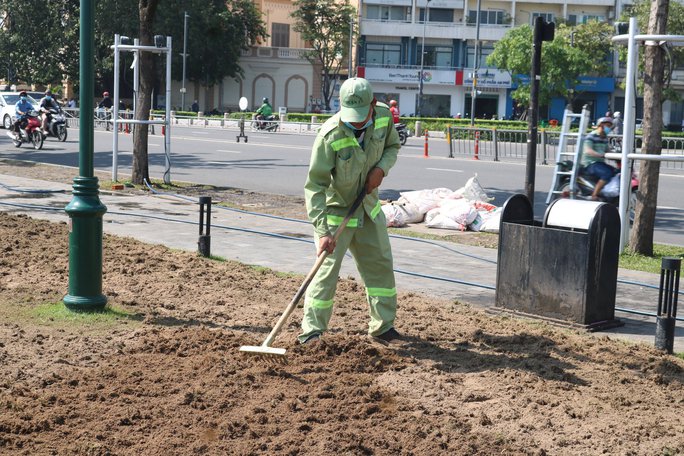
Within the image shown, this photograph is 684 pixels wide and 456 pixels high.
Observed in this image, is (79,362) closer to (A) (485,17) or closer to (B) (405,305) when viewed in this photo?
(B) (405,305)

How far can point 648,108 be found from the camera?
11.4m

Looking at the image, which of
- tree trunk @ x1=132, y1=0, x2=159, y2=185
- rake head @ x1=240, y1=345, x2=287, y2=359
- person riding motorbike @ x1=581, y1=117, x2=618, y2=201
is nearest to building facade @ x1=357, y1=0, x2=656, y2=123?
tree trunk @ x1=132, y1=0, x2=159, y2=185

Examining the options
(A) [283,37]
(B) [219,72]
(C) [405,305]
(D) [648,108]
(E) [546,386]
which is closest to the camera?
(E) [546,386]

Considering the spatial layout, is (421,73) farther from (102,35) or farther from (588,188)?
(588,188)

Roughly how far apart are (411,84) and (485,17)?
25.7ft

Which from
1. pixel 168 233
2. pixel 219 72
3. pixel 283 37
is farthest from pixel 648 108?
pixel 283 37

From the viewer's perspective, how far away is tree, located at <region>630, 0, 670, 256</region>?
11367 mm

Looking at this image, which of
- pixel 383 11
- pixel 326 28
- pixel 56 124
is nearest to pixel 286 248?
pixel 56 124

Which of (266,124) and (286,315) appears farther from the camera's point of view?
(266,124)

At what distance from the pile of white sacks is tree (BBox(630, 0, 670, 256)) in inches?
84.5

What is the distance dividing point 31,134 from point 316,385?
24019 mm

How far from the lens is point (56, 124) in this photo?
30.1 metres

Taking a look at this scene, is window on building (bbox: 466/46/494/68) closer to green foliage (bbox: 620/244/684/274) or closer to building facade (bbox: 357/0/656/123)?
building facade (bbox: 357/0/656/123)

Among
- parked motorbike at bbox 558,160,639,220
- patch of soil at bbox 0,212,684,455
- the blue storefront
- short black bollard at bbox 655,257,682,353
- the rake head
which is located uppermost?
the blue storefront
